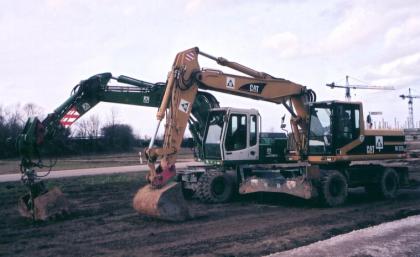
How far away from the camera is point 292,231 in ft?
32.4

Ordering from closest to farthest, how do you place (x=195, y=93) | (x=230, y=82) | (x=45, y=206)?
(x=45, y=206), (x=195, y=93), (x=230, y=82)

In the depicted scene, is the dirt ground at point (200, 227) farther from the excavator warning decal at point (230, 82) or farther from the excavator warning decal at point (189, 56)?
the excavator warning decal at point (189, 56)

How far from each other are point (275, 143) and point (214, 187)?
2814mm

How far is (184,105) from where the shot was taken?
42.2ft

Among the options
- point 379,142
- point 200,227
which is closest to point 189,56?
point 200,227

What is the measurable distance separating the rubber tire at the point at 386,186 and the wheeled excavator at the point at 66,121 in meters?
5.54

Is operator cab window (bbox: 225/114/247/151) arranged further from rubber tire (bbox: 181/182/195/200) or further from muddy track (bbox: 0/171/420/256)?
rubber tire (bbox: 181/182/195/200)

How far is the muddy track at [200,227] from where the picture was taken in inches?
338

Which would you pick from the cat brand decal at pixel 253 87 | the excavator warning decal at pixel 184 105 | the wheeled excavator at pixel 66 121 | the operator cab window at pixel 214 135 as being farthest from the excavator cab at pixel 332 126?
the excavator warning decal at pixel 184 105

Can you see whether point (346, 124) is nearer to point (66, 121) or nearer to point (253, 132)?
point (253, 132)

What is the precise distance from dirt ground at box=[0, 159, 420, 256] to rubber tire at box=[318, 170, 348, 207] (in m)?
0.35

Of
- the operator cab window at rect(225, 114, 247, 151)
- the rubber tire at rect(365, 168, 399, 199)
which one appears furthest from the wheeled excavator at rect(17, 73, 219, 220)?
the rubber tire at rect(365, 168, 399, 199)

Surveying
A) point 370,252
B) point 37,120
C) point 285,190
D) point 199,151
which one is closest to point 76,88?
point 37,120

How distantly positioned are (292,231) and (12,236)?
556 centimetres
